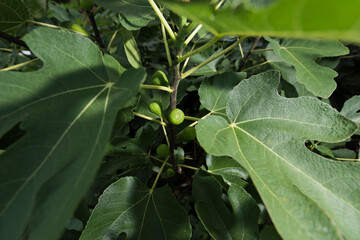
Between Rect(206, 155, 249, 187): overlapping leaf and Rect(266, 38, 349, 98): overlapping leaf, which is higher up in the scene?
Rect(266, 38, 349, 98): overlapping leaf

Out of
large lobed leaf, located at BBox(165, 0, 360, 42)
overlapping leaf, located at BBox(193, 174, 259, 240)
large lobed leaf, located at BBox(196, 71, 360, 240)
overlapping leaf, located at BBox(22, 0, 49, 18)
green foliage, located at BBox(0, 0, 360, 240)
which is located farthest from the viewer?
overlapping leaf, located at BBox(22, 0, 49, 18)

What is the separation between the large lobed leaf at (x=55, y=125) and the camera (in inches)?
19.2

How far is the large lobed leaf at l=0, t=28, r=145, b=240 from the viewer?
49 centimetres

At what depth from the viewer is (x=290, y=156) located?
713 millimetres

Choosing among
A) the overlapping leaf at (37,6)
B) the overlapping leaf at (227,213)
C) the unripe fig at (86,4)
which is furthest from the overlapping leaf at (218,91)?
the overlapping leaf at (37,6)

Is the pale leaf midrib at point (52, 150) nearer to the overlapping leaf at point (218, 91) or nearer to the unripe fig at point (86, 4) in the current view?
the overlapping leaf at point (218, 91)

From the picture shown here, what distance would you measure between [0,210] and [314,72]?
1130mm

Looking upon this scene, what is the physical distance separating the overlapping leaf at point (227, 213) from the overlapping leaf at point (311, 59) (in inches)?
20.0

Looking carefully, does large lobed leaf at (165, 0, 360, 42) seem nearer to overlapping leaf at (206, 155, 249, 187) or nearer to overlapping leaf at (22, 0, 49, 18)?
overlapping leaf at (206, 155, 249, 187)

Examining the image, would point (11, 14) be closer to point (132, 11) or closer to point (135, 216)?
point (132, 11)

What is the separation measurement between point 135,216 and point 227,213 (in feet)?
1.08

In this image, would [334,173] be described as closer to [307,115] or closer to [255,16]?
[307,115]

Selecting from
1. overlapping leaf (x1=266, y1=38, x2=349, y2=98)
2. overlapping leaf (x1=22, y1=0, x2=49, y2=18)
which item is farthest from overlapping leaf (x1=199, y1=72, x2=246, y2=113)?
overlapping leaf (x1=22, y1=0, x2=49, y2=18)

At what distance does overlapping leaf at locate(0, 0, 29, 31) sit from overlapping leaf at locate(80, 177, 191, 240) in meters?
0.83
